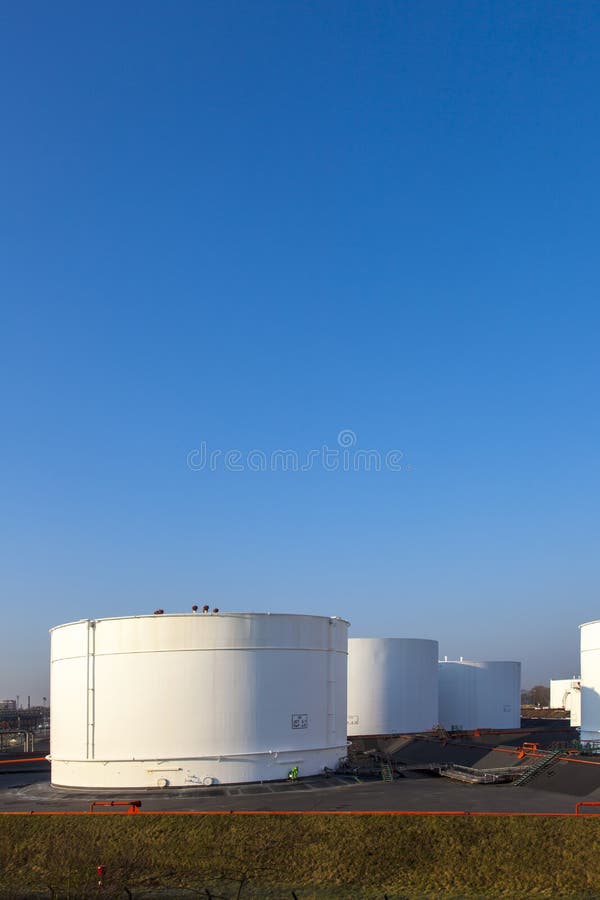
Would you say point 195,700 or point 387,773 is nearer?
point 195,700

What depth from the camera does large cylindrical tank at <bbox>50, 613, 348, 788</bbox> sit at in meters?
35.1

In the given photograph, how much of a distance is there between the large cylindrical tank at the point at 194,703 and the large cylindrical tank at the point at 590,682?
18.3m

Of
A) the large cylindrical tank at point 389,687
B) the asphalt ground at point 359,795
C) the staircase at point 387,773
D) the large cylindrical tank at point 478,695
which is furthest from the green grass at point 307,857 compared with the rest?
the large cylindrical tank at point 478,695

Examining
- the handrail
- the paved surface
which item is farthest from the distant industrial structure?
the handrail

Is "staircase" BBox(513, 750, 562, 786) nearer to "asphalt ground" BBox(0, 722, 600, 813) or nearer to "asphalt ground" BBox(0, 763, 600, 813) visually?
"asphalt ground" BBox(0, 722, 600, 813)

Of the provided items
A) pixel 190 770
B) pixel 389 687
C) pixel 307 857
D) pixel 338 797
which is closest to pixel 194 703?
pixel 190 770

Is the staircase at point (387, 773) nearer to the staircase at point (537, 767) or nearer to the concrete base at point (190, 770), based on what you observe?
the concrete base at point (190, 770)

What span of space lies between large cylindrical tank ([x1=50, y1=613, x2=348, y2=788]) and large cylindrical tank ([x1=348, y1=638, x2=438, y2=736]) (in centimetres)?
1666

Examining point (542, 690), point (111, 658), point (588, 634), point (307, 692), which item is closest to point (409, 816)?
point (307, 692)

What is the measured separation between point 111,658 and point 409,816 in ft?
50.0

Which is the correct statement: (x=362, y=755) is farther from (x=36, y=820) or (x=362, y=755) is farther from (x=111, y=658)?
(x=36, y=820)

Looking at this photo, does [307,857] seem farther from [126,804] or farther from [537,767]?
[537,767]

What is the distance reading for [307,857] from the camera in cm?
2502

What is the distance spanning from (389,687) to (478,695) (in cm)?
1159
